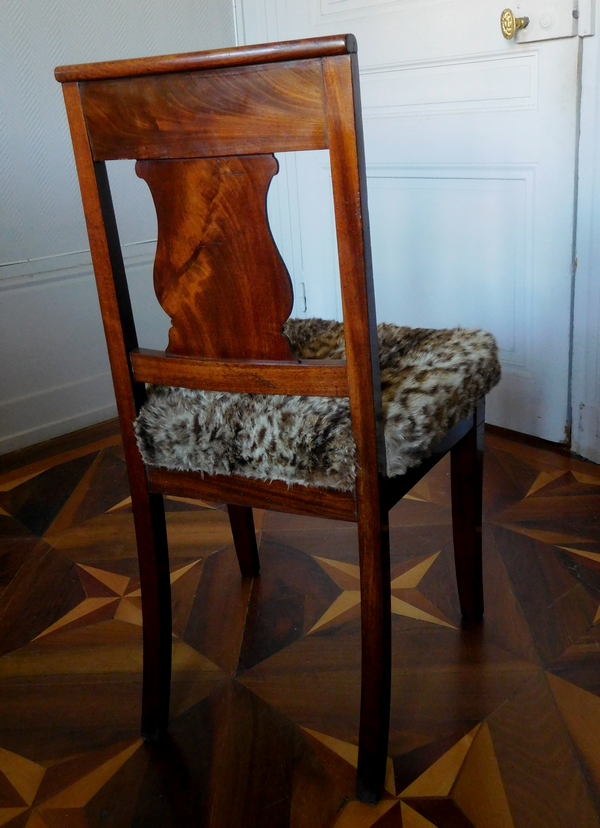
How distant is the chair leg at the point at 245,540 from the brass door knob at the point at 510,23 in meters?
1.16

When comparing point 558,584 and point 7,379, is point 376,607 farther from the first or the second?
point 7,379

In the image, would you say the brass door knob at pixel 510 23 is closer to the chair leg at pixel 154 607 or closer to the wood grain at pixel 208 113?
the wood grain at pixel 208 113

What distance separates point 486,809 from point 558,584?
509 millimetres

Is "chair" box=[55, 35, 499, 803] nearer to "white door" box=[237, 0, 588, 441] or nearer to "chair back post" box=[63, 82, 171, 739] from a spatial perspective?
"chair back post" box=[63, 82, 171, 739]

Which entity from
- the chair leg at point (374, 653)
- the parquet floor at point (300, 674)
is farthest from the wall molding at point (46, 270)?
the chair leg at point (374, 653)

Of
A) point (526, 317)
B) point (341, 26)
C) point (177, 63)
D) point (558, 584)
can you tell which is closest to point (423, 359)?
point (177, 63)

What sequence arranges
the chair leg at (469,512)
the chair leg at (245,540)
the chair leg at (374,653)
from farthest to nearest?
the chair leg at (245,540) < the chair leg at (469,512) < the chair leg at (374,653)

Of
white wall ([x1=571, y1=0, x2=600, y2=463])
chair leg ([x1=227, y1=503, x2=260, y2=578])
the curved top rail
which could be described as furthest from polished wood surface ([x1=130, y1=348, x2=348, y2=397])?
white wall ([x1=571, y1=0, x2=600, y2=463])

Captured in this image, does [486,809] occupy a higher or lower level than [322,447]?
lower

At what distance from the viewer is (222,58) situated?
0.70 meters

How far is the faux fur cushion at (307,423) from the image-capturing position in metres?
0.87

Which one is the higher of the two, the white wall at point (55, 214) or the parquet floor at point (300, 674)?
the white wall at point (55, 214)

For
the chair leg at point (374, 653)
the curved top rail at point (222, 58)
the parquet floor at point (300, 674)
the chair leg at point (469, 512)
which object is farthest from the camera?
the chair leg at point (469, 512)

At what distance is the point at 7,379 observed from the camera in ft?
6.89
